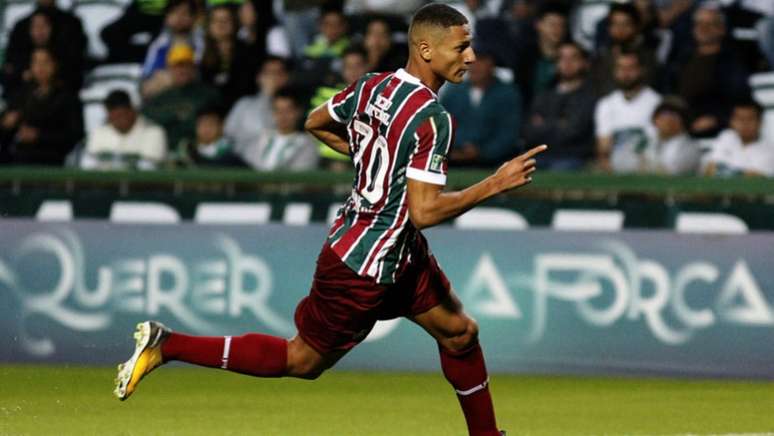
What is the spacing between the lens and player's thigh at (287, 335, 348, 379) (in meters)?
5.96

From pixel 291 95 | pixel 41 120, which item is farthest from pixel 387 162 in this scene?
pixel 41 120

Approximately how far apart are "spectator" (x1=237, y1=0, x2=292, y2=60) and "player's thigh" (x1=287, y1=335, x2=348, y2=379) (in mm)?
5485

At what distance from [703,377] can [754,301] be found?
23.5 inches

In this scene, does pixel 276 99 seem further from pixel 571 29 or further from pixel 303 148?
pixel 571 29

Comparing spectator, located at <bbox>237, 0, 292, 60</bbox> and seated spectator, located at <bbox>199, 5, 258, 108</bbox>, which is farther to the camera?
spectator, located at <bbox>237, 0, 292, 60</bbox>

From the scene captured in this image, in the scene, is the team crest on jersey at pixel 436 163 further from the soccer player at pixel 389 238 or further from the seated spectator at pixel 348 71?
the seated spectator at pixel 348 71

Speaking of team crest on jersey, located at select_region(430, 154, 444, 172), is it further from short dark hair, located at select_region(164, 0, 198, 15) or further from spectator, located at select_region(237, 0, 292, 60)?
short dark hair, located at select_region(164, 0, 198, 15)

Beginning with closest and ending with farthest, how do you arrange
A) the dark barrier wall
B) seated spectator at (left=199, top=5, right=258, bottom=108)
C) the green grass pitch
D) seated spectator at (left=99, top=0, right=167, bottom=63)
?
the green grass pitch < the dark barrier wall < seated spectator at (left=199, top=5, right=258, bottom=108) < seated spectator at (left=99, top=0, right=167, bottom=63)

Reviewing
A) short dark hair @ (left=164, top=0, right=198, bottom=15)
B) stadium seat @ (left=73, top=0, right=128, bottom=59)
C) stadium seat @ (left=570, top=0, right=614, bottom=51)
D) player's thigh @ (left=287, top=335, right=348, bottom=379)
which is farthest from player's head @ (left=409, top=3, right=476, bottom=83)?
stadium seat @ (left=73, top=0, right=128, bottom=59)

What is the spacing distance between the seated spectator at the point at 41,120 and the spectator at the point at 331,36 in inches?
71.3

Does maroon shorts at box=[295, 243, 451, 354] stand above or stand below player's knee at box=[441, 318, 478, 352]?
above

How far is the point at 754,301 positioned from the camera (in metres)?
9.83

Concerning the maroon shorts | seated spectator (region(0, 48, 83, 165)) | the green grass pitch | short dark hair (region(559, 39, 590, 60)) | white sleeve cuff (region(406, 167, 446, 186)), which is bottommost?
the green grass pitch

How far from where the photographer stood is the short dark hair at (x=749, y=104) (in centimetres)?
1028
